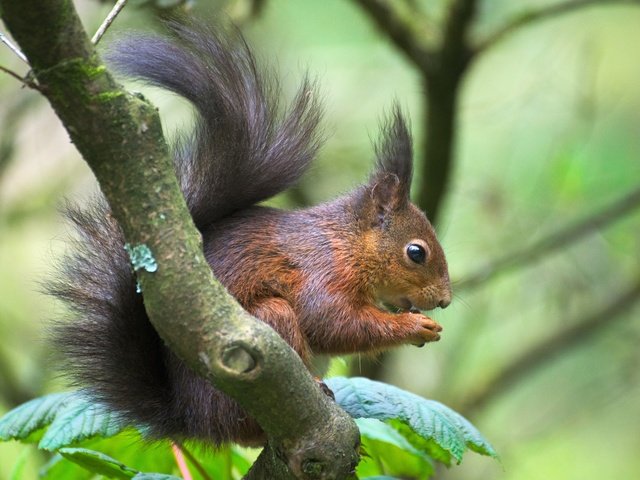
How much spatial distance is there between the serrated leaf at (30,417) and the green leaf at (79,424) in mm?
31

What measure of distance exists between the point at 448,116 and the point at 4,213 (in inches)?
79.9

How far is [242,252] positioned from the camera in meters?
2.01

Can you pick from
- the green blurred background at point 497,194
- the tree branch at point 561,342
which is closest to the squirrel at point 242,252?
the green blurred background at point 497,194

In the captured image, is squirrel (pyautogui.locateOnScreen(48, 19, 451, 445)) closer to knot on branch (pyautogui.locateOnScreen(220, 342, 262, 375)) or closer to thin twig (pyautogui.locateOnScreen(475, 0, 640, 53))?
knot on branch (pyautogui.locateOnScreen(220, 342, 262, 375))

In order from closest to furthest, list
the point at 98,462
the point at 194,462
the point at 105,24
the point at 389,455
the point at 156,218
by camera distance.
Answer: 1. the point at 156,218
2. the point at 105,24
3. the point at 98,462
4. the point at 194,462
5. the point at 389,455

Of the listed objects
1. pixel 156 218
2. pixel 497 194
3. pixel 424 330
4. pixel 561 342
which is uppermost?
pixel 156 218

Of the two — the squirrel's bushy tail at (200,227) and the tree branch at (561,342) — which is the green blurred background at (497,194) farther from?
the squirrel's bushy tail at (200,227)

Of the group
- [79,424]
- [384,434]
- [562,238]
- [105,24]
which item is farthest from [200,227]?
[562,238]

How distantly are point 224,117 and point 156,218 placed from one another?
649mm

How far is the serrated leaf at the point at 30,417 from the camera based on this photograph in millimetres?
1884

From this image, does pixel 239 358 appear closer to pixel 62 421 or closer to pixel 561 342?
pixel 62 421

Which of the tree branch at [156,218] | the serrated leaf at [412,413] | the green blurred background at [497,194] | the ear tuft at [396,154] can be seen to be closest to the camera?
the tree branch at [156,218]

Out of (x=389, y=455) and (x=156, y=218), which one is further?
(x=389, y=455)

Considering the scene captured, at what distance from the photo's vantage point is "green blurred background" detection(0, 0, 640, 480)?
146 inches
